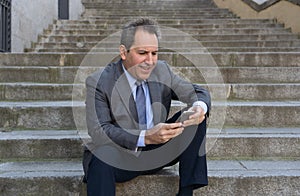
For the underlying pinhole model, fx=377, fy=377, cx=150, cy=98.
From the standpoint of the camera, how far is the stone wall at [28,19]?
523cm

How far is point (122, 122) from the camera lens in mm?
1972

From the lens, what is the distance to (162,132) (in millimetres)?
1792

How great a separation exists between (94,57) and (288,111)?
2082 mm

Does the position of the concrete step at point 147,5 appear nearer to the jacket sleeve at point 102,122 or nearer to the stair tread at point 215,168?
the stair tread at point 215,168

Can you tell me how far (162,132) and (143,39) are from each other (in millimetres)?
482

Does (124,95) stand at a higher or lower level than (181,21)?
lower

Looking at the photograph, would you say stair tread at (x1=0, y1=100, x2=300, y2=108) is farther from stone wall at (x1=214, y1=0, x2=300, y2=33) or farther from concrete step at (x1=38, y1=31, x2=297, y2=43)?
stone wall at (x1=214, y1=0, x2=300, y2=33)

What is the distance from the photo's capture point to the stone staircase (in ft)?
7.44

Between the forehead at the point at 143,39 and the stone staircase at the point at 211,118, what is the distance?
2.59 ft

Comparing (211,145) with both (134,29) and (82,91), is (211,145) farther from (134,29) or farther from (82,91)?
(82,91)

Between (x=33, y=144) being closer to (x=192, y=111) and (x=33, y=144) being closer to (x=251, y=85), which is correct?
(x=192, y=111)

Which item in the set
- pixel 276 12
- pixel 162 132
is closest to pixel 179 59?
pixel 162 132

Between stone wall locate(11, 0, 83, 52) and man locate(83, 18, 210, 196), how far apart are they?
3.58m

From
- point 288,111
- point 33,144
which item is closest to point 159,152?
point 33,144
